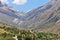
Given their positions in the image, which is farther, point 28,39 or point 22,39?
point 28,39

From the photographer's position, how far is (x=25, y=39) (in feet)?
361

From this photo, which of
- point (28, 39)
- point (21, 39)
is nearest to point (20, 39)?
point (21, 39)

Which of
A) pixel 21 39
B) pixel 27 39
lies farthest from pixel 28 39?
pixel 21 39

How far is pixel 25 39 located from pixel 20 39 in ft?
13.2

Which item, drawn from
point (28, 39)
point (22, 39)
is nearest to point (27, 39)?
point (28, 39)

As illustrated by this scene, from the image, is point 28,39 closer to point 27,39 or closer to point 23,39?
point 27,39

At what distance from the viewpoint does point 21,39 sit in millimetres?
106625

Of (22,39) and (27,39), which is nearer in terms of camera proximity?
(22,39)

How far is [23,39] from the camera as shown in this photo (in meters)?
106

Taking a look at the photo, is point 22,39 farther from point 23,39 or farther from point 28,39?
point 28,39

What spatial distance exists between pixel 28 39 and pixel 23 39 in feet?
26.0

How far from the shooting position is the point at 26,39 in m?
111

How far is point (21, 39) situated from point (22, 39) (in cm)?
147

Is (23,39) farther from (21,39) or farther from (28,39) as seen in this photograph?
(28,39)
